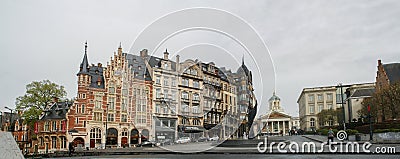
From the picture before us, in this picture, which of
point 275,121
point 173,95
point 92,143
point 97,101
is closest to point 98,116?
point 97,101

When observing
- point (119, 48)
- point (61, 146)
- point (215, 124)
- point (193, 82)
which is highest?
point (119, 48)

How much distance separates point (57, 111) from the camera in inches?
2557

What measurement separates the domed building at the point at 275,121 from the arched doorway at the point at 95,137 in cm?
2859

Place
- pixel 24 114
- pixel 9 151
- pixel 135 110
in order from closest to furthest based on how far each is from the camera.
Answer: pixel 9 151 → pixel 135 110 → pixel 24 114

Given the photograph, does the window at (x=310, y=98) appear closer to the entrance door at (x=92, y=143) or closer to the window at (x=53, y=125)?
the entrance door at (x=92, y=143)

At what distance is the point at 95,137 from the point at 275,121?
3656 cm

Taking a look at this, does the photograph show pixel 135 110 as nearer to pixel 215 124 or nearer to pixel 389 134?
pixel 215 124

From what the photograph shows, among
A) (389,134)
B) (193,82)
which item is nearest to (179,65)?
(193,82)

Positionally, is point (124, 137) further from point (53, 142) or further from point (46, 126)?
point (46, 126)

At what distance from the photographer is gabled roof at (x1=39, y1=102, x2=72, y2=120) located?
2517 inches

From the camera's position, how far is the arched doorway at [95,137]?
2383 inches

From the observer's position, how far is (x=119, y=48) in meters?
56.8

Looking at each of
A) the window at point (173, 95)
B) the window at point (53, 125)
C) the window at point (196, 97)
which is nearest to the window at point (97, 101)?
the window at point (53, 125)

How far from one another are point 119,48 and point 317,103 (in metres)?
92.0
